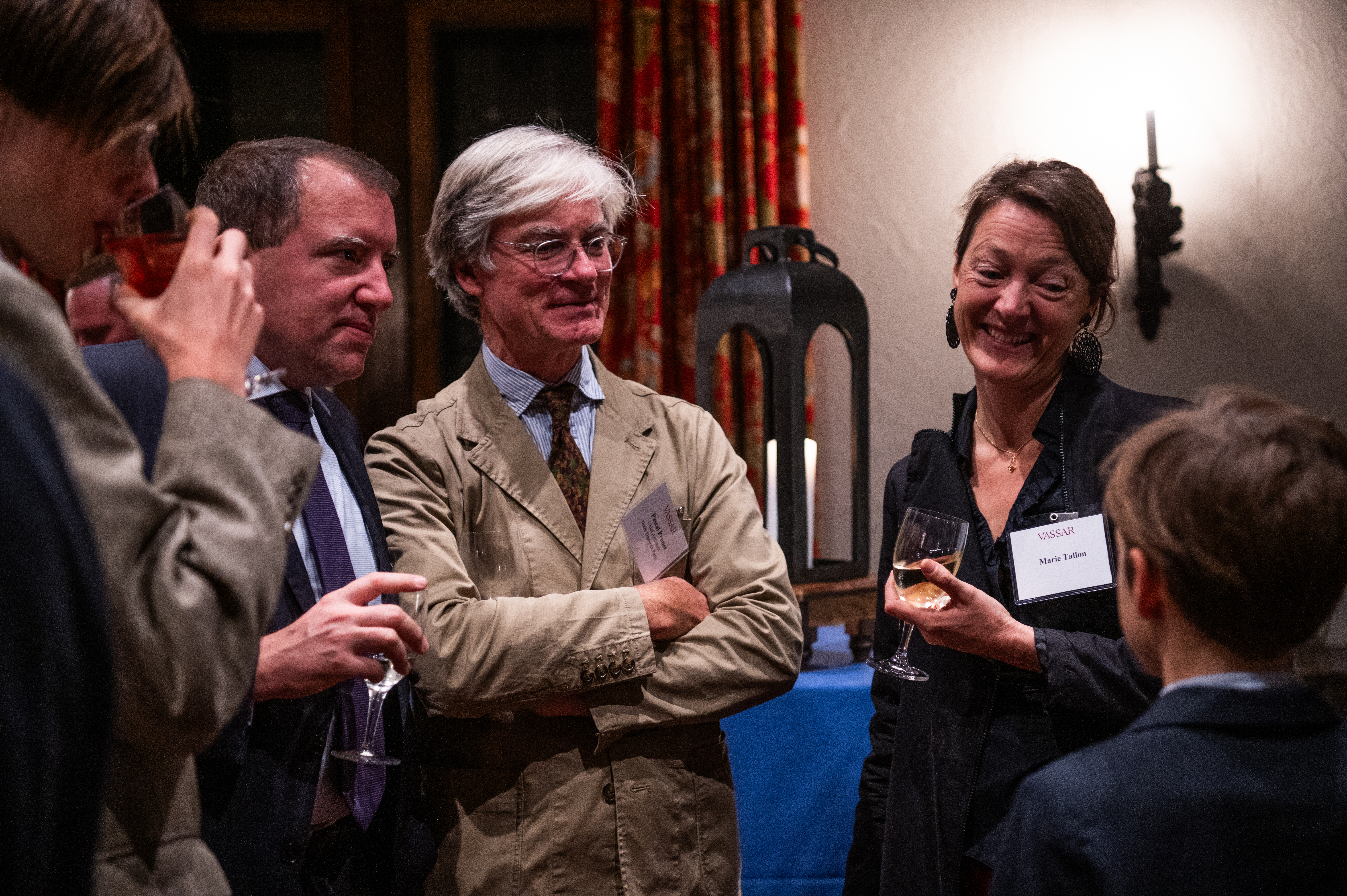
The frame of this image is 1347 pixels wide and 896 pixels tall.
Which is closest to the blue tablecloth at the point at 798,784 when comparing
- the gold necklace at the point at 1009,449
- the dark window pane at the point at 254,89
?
the gold necklace at the point at 1009,449

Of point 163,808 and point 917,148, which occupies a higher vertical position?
point 917,148

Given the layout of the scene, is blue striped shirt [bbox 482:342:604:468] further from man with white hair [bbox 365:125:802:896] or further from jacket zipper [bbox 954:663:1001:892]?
jacket zipper [bbox 954:663:1001:892]

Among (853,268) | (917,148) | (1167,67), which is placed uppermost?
(1167,67)

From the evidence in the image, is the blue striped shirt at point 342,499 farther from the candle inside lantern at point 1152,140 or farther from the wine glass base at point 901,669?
the candle inside lantern at point 1152,140

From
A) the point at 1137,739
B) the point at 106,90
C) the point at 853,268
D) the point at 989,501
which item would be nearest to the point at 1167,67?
the point at 853,268

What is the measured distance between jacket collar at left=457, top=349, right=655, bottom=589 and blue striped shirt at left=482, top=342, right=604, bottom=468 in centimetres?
2

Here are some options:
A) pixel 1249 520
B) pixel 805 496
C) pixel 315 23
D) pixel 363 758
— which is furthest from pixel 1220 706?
pixel 315 23

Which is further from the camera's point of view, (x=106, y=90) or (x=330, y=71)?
(x=330, y=71)

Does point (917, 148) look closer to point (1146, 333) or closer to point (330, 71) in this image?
point (1146, 333)

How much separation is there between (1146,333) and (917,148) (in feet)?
3.23

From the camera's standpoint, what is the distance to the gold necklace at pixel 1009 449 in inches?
66.4

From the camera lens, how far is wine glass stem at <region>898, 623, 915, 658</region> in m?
1.60

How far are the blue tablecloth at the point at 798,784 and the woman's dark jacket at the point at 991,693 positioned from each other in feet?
1.43

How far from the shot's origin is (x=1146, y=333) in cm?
346
